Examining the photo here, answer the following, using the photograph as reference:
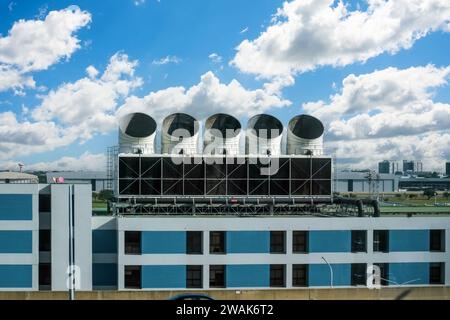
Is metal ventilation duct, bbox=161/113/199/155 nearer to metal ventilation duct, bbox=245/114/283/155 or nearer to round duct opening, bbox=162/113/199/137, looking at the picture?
round duct opening, bbox=162/113/199/137

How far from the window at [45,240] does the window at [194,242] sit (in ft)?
33.5

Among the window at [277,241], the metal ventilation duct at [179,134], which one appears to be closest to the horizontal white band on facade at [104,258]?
the metal ventilation duct at [179,134]

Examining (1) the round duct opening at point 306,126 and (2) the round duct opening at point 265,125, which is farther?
(1) the round duct opening at point 306,126

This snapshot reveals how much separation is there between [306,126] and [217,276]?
16.1m

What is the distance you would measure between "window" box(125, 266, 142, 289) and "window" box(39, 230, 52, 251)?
605cm

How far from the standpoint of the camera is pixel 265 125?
125 ft

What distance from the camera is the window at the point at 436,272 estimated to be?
112ft

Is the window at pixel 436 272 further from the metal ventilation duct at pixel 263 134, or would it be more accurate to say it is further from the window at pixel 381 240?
the metal ventilation duct at pixel 263 134

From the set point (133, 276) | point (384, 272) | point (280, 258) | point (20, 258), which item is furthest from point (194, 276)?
point (384, 272)

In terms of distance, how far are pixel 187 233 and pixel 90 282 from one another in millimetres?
7824

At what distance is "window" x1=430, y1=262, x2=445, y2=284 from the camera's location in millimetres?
34062

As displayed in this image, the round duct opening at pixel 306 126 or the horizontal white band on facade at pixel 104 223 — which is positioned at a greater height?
the round duct opening at pixel 306 126

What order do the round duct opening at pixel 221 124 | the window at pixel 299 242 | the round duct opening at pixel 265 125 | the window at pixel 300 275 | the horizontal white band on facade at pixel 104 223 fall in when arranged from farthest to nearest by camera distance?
the round duct opening at pixel 265 125 < the round duct opening at pixel 221 124 < the window at pixel 299 242 < the window at pixel 300 275 < the horizontal white band on facade at pixel 104 223

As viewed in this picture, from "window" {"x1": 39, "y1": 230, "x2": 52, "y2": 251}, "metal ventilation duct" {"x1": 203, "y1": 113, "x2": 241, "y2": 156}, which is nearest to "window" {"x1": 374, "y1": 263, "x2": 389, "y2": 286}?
"metal ventilation duct" {"x1": 203, "y1": 113, "x2": 241, "y2": 156}
